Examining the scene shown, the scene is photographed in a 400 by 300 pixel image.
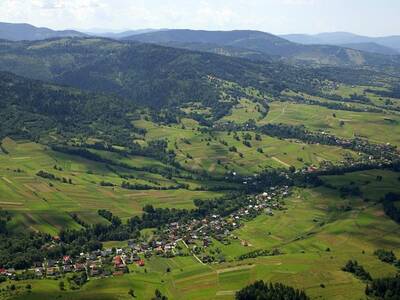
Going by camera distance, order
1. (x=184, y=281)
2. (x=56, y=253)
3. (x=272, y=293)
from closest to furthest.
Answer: (x=272, y=293), (x=184, y=281), (x=56, y=253)

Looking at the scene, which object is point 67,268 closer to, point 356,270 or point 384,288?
point 356,270

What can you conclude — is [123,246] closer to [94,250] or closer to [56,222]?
[94,250]

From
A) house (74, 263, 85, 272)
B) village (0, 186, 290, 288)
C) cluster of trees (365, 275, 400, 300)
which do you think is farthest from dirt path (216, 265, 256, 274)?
house (74, 263, 85, 272)

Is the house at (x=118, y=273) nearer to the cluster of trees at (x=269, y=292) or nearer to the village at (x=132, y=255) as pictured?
the village at (x=132, y=255)

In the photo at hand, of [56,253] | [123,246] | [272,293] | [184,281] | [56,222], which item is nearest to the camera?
[272,293]

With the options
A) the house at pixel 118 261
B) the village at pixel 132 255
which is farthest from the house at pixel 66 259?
the house at pixel 118 261

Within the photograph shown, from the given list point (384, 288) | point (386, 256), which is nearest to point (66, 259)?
point (384, 288)

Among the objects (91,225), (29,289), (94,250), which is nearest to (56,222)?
(91,225)
